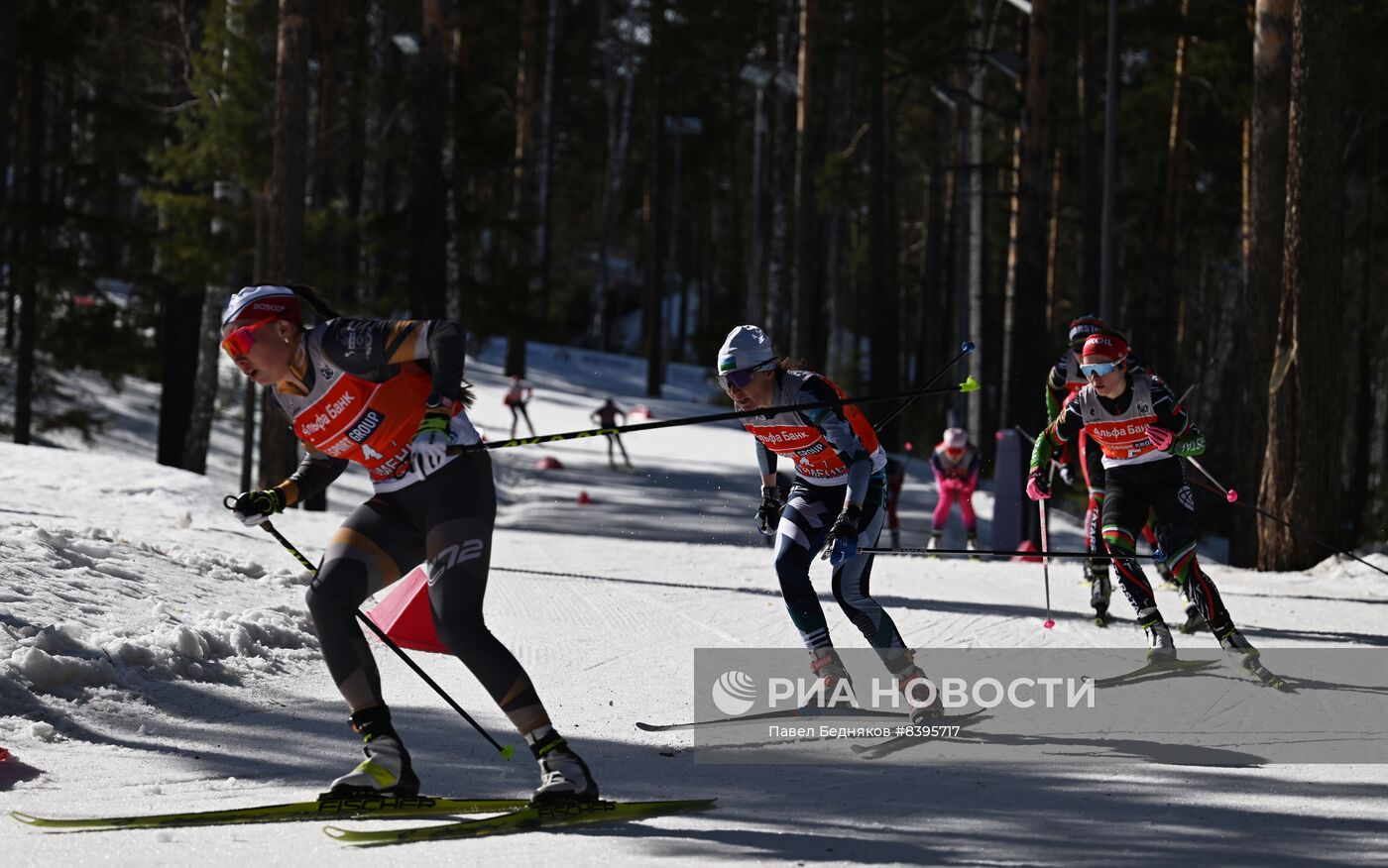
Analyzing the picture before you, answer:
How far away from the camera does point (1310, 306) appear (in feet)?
46.3

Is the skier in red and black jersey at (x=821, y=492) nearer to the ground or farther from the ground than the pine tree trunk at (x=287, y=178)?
nearer to the ground

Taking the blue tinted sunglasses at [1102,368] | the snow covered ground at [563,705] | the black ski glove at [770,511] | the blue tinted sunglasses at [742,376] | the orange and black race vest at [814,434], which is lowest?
the snow covered ground at [563,705]

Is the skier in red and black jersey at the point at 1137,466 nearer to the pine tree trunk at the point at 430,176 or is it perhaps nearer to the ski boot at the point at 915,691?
the ski boot at the point at 915,691

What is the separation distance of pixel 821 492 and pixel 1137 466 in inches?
99.9

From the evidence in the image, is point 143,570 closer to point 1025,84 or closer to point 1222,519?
point 1025,84

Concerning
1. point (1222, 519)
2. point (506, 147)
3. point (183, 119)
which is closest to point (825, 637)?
point (183, 119)

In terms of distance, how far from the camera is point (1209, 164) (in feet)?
116

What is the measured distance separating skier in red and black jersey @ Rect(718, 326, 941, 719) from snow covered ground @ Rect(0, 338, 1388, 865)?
32.4 inches

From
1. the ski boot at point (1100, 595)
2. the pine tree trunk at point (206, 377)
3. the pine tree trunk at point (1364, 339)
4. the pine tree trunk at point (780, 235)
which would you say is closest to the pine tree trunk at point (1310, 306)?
the ski boot at point (1100, 595)

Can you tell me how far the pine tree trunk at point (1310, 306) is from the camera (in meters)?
13.8

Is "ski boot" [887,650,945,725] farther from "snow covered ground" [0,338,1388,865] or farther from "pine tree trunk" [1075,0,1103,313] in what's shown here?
"pine tree trunk" [1075,0,1103,313]

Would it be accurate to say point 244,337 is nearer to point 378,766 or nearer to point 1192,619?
point 378,766

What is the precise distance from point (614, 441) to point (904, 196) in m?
33.8

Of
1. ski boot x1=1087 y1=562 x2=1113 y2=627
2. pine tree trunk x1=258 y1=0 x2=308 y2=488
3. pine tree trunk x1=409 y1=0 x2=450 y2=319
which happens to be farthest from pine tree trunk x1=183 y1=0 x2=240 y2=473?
ski boot x1=1087 y1=562 x2=1113 y2=627
